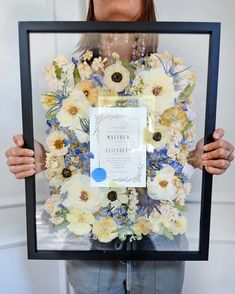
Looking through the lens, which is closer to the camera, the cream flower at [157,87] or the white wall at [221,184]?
the cream flower at [157,87]

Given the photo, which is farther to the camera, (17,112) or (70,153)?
(17,112)

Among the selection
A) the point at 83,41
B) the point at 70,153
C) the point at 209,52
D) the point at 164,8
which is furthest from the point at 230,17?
the point at 70,153

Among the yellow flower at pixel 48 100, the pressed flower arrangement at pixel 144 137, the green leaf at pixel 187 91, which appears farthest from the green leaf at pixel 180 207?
the yellow flower at pixel 48 100

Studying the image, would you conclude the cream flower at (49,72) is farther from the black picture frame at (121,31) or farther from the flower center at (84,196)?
the flower center at (84,196)

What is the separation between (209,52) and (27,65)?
34 centimetres

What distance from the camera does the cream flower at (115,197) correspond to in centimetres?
58

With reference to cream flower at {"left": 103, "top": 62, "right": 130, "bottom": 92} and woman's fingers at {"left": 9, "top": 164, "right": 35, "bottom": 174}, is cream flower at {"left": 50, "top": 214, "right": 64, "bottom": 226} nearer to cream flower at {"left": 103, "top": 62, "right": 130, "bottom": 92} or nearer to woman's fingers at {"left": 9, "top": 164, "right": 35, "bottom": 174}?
woman's fingers at {"left": 9, "top": 164, "right": 35, "bottom": 174}

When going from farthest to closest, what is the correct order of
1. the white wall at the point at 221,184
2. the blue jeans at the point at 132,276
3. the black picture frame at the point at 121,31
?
the white wall at the point at 221,184, the blue jeans at the point at 132,276, the black picture frame at the point at 121,31

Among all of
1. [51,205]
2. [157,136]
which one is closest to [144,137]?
[157,136]

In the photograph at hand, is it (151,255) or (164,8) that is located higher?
(164,8)

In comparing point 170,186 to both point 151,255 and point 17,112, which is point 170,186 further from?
point 17,112

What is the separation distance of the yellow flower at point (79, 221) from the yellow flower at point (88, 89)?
22cm

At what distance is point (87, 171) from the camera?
22.8 inches

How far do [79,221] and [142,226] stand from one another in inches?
5.0
